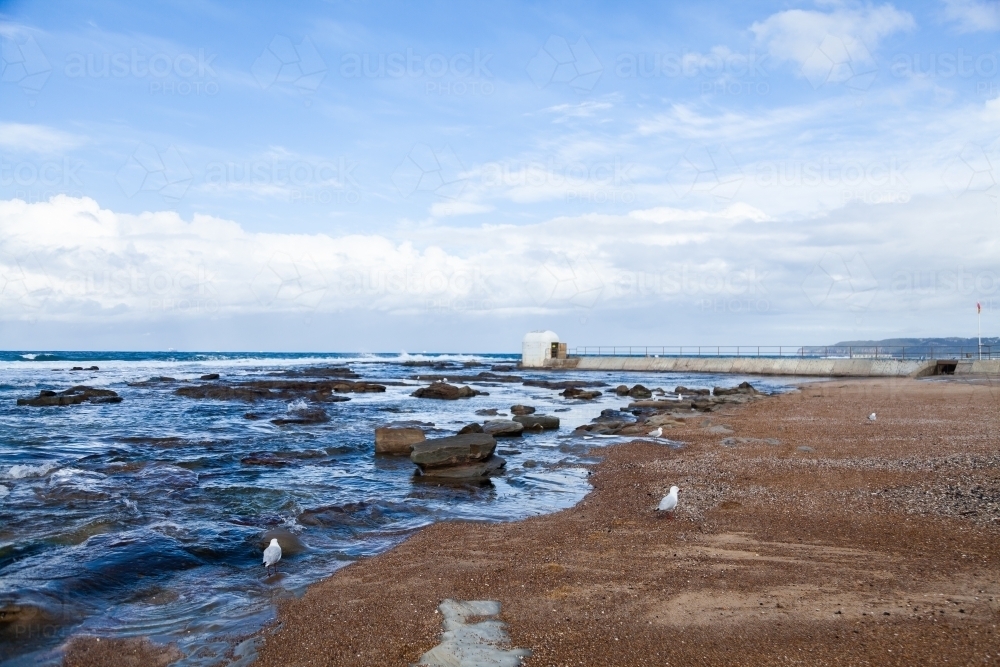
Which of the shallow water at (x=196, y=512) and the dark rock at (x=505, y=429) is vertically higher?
the dark rock at (x=505, y=429)

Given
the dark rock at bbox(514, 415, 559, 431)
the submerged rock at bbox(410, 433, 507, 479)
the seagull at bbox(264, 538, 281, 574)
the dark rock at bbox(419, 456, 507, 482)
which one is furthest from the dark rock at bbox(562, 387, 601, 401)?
the seagull at bbox(264, 538, 281, 574)

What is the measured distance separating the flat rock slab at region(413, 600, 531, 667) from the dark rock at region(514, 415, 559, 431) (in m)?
16.1

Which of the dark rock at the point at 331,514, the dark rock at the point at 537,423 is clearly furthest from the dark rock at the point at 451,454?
the dark rock at the point at 537,423

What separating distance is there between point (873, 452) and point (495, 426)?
11047 millimetres

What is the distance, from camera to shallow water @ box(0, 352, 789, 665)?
7.28 m

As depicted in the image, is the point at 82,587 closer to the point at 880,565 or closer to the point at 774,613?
the point at 774,613

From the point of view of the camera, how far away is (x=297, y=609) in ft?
23.4

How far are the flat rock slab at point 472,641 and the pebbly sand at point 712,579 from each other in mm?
117

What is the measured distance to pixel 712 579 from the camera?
725 centimetres

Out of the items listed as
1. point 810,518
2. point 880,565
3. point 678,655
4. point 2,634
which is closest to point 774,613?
point 678,655

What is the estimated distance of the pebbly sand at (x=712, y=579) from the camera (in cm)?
567

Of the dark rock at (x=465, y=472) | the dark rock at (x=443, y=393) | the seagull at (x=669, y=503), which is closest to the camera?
the seagull at (x=669, y=503)

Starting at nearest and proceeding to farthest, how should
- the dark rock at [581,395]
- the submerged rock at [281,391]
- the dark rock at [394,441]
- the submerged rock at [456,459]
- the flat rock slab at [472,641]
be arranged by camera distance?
the flat rock slab at [472,641]
the submerged rock at [456,459]
the dark rock at [394,441]
the dark rock at [581,395]
the submerged rock at [281,391]

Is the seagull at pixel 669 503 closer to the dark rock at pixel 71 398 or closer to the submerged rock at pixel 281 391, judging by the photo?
the submerged rock at pixel 281 391
